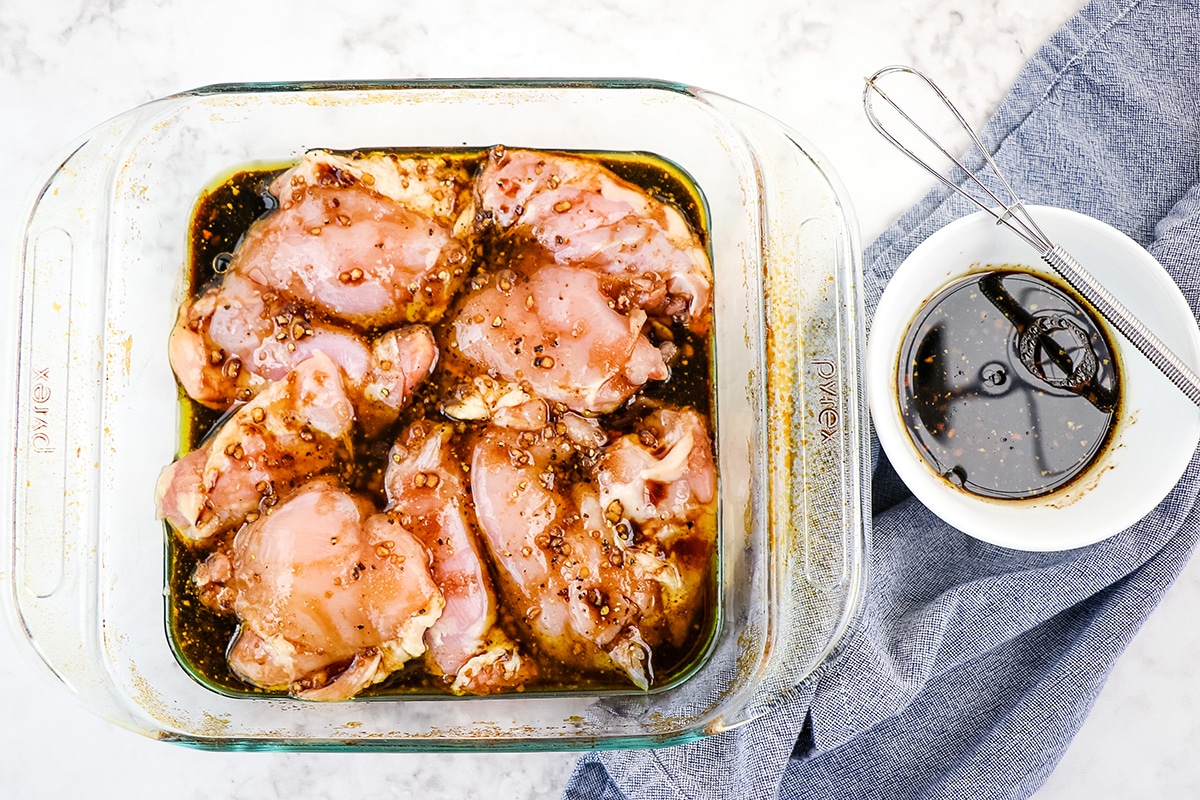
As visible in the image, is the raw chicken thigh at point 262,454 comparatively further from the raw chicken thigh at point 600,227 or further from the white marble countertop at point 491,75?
the white marble countertop at point 491,75

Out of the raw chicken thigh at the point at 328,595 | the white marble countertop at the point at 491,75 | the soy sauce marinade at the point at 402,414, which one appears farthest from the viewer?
the white marble countertop at the point at 491,75

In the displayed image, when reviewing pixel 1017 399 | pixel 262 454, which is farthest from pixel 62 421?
pixel 1017 399

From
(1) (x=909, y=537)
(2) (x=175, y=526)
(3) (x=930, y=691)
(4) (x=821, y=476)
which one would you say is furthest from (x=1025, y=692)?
(2) (x=175, y=526)

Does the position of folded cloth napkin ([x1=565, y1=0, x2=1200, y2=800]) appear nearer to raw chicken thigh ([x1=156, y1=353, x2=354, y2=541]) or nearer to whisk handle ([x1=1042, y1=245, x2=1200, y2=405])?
whisk handle ([x1=1042, y1=245, x2=1200, y2=405])

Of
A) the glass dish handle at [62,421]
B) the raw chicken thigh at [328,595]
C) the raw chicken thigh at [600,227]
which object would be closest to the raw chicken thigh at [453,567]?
the raw chicken thigh at [328,595]

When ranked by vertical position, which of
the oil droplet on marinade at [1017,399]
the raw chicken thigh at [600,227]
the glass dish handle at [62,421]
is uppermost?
the oil droplet on marinade at [1017,399]

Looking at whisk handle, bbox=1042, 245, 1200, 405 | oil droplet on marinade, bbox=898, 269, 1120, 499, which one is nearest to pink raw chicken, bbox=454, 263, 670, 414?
oil droplet on marinade, bbox=898, 269, 1120, 499
